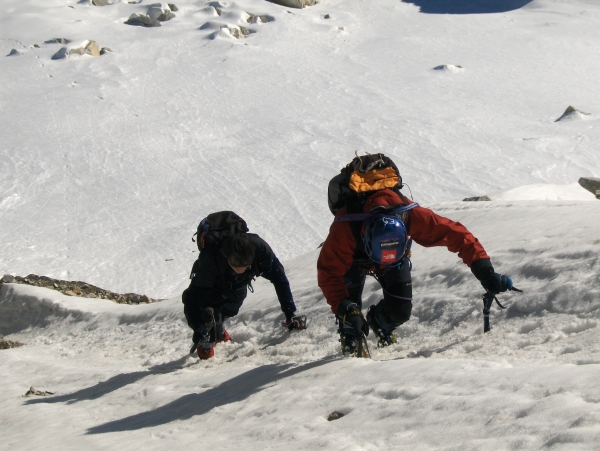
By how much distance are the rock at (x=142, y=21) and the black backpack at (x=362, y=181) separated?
28.5m

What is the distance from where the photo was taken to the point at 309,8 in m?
32.7

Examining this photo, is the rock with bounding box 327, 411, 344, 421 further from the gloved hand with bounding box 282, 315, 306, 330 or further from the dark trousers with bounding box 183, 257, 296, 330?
the gloved hand with bounding box 282, 315, 306, 330

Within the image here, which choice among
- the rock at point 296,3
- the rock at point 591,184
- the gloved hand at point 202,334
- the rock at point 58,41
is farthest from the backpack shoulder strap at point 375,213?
the rock at point 296,3

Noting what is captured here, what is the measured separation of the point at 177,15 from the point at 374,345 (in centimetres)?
2928

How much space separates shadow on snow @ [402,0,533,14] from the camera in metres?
32.5

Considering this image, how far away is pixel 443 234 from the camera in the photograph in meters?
3.66

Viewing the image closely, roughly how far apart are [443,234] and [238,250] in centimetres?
126

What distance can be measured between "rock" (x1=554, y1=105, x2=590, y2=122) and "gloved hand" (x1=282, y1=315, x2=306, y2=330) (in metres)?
17.4

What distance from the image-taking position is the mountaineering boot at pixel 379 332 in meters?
4.05

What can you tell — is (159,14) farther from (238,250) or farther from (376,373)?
(376,373)

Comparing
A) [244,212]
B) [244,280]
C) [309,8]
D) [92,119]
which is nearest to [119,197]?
[244,212]

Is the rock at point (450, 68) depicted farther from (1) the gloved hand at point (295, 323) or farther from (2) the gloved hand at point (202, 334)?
(2) the gloved hand at point (202, 334)

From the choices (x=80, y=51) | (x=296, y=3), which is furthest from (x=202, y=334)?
(x=296, y=3)

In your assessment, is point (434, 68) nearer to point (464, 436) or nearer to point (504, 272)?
point (504, 272)
